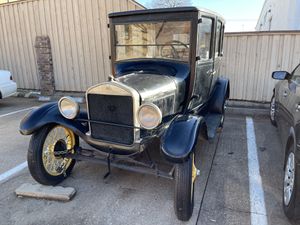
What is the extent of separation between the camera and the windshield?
3215 millimetres

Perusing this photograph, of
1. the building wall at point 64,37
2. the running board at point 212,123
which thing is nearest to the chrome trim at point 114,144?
the running board at point 212,123

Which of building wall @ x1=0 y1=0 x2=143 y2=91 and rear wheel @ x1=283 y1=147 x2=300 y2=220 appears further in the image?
building wall @ x1=0 y1=0 x2=143 y2=91

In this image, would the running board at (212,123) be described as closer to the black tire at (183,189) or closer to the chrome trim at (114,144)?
the black tire at (183,189)

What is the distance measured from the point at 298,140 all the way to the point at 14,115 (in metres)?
6.35

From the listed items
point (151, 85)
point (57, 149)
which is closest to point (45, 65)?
point (57, 149)

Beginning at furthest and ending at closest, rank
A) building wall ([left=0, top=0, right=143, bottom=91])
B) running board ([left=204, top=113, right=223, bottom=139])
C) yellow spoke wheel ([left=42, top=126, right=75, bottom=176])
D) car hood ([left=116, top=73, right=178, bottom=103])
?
building wall ([left=0, top=0, right=143, bottom=91]) < running board ([left=204, top=113, right=223, bottom=139]) < yellow spoke wheel ([left=42, top=126, right=75, bottom=176]) < car hood ([left=116, top=73, right=178, bottom=103])

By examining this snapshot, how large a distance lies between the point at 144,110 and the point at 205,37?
171 cm

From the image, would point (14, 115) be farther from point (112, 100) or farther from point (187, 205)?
point (187, 205)

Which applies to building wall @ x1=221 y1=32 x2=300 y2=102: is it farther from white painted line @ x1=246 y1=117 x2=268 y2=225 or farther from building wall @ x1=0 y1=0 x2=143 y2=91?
building wall @ x1=0 y1=0 x2=143 y2=91

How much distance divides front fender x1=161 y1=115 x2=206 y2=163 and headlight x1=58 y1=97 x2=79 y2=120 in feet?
3.47

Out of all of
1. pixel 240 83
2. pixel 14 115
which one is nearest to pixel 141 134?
pixel 240 83

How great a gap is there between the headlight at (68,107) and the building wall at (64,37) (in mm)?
4594

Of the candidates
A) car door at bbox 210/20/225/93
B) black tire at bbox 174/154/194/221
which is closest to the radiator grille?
black tire at bbox 174/154/194/221

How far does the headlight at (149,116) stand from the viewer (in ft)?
7.63
